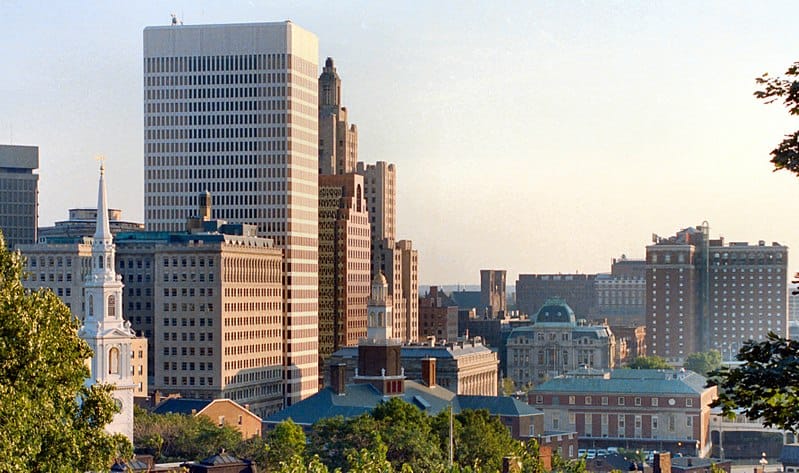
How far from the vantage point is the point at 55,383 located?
61.0 meters

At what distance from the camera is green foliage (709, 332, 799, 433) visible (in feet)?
130

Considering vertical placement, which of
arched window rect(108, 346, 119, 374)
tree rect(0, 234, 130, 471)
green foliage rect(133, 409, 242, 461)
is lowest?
green foliage rect(133, 409, 242, 461)

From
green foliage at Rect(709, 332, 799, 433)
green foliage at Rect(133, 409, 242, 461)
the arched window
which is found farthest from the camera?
green foliage at Rect(133, 409, 242, 461)

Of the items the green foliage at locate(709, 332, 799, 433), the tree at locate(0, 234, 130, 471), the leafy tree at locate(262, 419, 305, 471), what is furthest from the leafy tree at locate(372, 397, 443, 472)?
the green foliage at locate(709, 332, 799, 433)

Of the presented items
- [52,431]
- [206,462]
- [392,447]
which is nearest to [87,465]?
[52,431]

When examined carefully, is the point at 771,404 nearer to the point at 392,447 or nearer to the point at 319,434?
the point at 392,447

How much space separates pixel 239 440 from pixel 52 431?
116592 millimetres

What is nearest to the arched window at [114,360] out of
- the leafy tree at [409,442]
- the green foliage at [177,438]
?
the green foliage at [177,438]

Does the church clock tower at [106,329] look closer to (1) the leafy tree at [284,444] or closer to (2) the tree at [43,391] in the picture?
(1) the leafy tree at [284,444]

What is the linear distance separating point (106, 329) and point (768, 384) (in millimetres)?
127883

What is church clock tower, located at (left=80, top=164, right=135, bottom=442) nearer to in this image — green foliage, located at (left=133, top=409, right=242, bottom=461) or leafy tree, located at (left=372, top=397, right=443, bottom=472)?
green foliage, located at (left=133, top=409, right=242, bottom=461)

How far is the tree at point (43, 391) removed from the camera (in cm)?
5738

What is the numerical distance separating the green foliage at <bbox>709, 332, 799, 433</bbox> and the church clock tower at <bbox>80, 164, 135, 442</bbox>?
10997cm

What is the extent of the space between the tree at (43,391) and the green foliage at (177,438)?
101 meters
